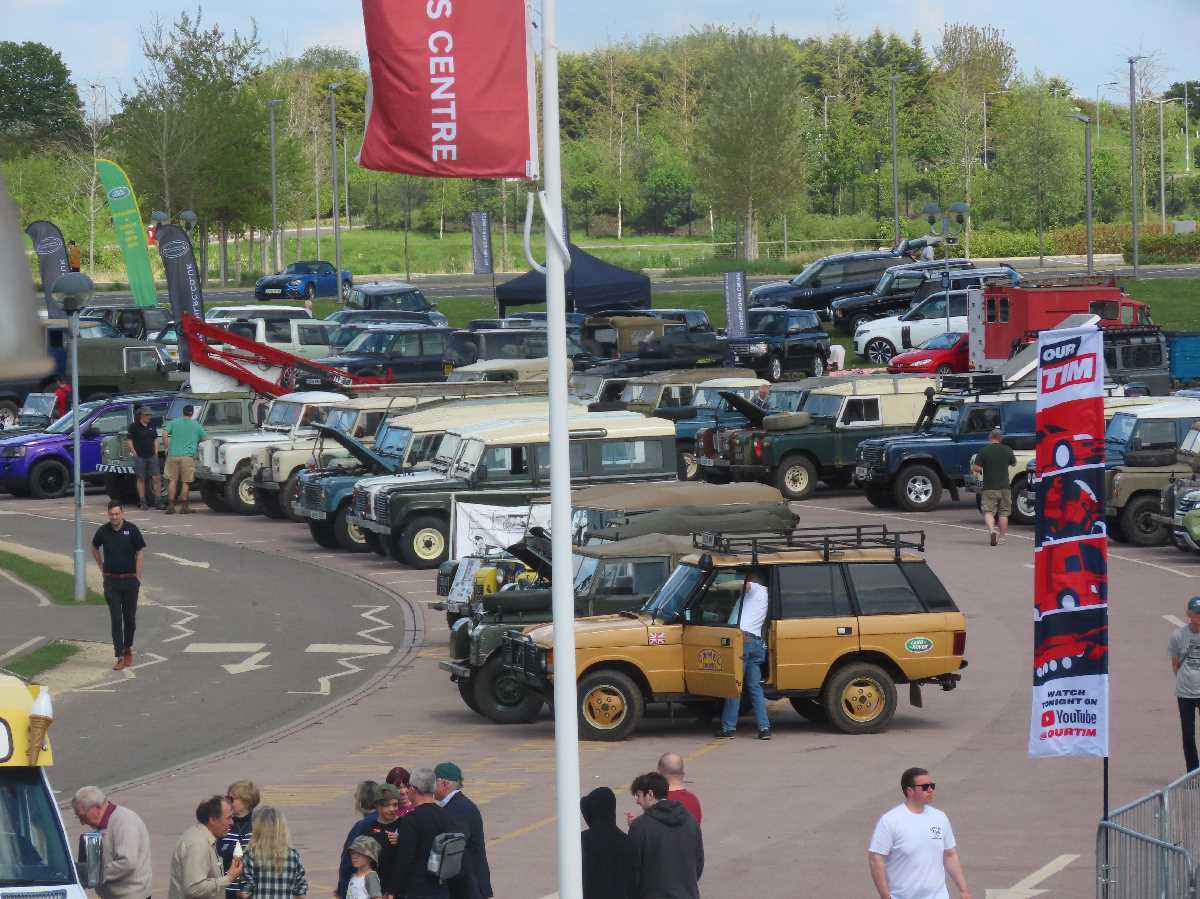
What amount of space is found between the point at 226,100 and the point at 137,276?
924 inches

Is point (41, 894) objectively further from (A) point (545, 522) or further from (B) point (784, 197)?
(B) point (784, 197)

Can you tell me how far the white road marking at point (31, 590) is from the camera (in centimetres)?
2534

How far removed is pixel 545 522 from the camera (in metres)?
23.2

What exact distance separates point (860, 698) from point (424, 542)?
38.5 ft

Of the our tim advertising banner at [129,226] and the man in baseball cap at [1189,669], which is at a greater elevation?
the our tim advertising banner at [129,226]

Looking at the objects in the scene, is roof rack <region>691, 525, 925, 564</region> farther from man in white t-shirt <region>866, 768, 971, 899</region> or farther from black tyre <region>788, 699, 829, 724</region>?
man in white t-shirt <region>866, 768, 971, 899</region>

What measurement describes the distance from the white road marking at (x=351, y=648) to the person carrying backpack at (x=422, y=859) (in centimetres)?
1226

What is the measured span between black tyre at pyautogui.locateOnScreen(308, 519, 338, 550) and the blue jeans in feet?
45.2

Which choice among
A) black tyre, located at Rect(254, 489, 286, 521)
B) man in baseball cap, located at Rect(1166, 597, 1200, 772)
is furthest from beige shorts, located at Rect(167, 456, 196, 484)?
man in baseball cap, located at Rect(1166, 597, 1200, 772)

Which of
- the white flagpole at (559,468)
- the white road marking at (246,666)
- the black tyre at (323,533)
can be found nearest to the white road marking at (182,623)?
the white road marking at (246,666)

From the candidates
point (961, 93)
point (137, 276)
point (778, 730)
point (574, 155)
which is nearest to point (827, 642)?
point (778, 730)

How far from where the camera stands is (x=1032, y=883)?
456 inches

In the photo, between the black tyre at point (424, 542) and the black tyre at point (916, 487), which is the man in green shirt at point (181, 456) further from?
the black tyre at point (916, 487)

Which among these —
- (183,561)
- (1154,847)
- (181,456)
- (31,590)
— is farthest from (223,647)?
(1154,847)
